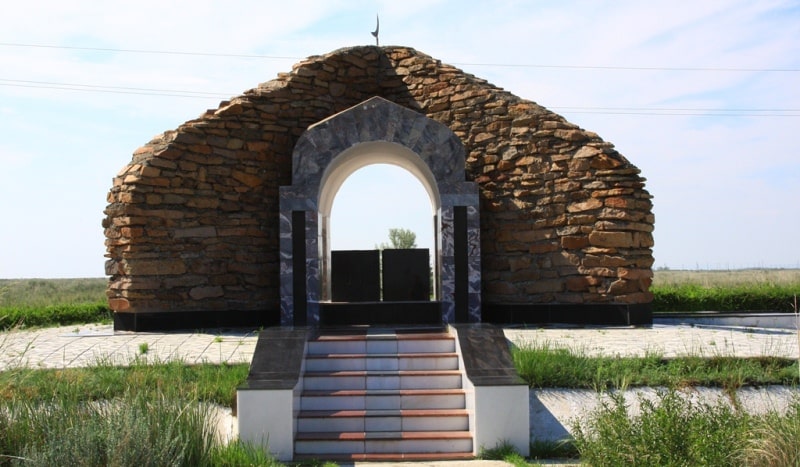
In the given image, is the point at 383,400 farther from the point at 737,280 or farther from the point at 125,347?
the point at 737,280

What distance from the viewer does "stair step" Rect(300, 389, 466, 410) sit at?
850 cm

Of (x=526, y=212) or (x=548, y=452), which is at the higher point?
(x=526, y=212)

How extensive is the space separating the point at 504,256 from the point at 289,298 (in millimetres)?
4012

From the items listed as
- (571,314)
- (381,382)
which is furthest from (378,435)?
(571,314)

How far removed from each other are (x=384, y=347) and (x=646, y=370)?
123 inches

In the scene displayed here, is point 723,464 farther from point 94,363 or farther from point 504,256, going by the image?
point 504,256

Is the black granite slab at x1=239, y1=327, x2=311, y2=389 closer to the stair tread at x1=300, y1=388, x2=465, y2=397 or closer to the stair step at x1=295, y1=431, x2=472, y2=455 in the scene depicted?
the stair tread at x1=300, y1=388, x2=465, y2=397

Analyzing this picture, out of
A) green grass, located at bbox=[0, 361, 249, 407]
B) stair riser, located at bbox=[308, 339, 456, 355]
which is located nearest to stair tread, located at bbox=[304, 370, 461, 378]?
stair riser, located at bbox=[308, 339, 456, 355]

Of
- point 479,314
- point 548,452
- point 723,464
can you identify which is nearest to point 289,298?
point 479,314

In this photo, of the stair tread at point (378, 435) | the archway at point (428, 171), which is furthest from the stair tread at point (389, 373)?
the archway at point (428, 171)

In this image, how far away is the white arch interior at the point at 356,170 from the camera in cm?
1302

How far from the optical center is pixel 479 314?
12.4m

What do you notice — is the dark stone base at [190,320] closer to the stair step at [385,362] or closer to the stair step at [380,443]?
the stair step at [385,362]

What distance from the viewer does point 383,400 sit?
8.58 metres
